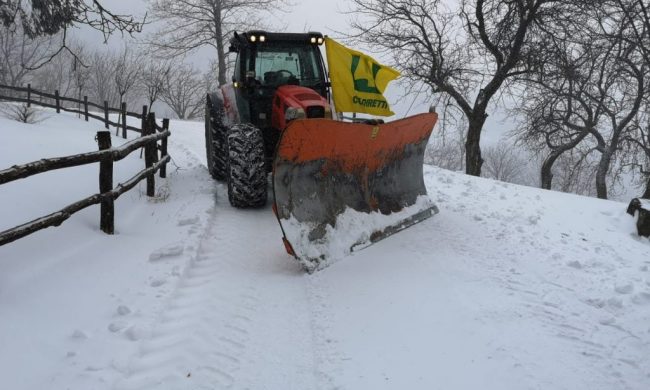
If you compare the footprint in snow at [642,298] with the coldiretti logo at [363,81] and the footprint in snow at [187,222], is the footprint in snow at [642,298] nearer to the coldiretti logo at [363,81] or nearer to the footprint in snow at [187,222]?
the coldiretti logo at [363,81]

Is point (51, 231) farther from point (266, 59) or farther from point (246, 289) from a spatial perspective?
point (266, 59)

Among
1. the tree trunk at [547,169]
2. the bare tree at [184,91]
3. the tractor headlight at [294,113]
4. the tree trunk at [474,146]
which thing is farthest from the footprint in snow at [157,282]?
the bare tree at [184,91]

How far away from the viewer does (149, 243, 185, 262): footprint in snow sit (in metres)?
3.73

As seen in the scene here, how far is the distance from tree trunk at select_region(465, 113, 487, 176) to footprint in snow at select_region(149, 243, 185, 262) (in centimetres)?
970

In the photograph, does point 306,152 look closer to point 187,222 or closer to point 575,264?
point 187,222

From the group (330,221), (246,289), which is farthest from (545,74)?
(246,289)

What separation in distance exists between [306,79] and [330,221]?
2383mm

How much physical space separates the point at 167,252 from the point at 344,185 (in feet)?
5.65

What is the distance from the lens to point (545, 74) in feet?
38.7

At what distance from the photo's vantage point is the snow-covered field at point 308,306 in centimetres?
245

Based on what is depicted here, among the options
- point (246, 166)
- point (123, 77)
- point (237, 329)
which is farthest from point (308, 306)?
point (123, 77)

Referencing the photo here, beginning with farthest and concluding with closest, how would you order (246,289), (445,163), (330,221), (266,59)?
(445,163)
(266,59)
(330,221)
(246,289)

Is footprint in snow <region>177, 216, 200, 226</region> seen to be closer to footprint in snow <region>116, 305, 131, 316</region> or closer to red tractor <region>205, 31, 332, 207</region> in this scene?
red tractor <region>205, 31, 332, 207</region>

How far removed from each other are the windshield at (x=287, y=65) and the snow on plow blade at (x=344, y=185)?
1.53m
